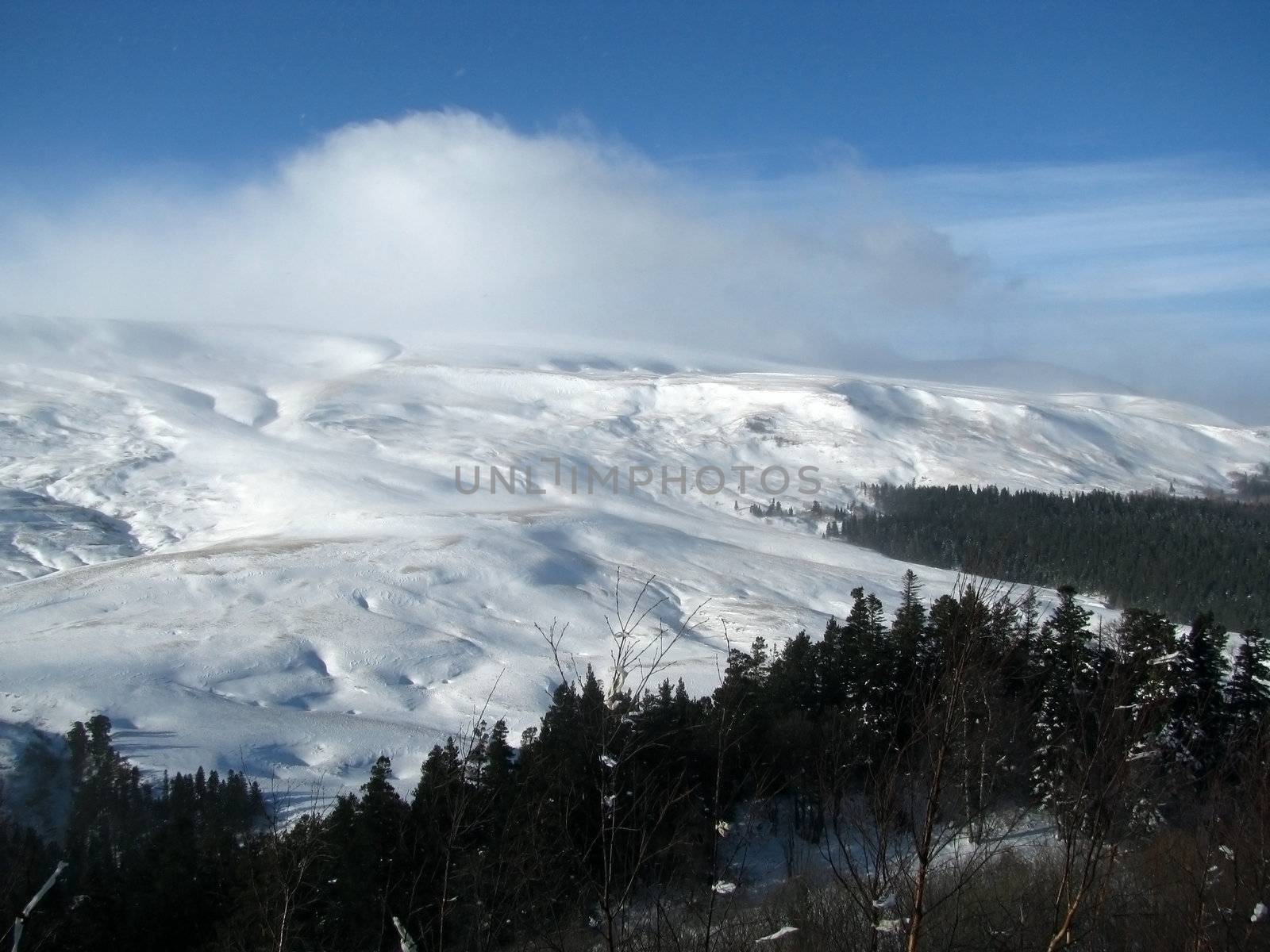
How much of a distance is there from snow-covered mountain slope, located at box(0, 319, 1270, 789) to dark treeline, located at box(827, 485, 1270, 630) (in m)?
8.07

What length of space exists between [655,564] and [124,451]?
247ft

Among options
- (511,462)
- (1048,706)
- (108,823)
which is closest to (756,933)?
(1048,706)

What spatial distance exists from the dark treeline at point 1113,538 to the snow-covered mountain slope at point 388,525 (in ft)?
26.5

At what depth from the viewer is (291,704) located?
4281 centimetres

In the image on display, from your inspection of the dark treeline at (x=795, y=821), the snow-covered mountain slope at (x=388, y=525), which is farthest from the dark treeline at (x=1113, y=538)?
the dark treeline at (x=795, y=821)

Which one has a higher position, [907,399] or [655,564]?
[907,399]

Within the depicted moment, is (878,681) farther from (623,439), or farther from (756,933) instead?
(623,439)

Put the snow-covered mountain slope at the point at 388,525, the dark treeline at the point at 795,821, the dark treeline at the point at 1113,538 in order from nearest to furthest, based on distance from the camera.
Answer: the dark treeline at the point at 795,821 → the snow-covered mountain slope at the point at 388,525 → the dark treeline at the point at 1113,538

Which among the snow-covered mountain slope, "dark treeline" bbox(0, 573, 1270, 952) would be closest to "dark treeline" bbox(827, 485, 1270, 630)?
the snow-covered mountain slope

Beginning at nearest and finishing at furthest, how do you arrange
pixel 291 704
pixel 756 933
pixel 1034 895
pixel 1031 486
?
pixel 756 933 < pixel 1034 895 < pixel 291 704 < pixel 1031 486

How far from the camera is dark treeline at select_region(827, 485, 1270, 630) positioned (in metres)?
63.4

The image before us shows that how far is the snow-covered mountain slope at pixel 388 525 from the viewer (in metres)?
42.8

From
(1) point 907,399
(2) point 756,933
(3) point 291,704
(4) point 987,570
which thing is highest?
(1) point 907,399

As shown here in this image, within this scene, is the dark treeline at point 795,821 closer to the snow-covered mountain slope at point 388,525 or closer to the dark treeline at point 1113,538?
the snow-covered mountain slope at point 388,525
